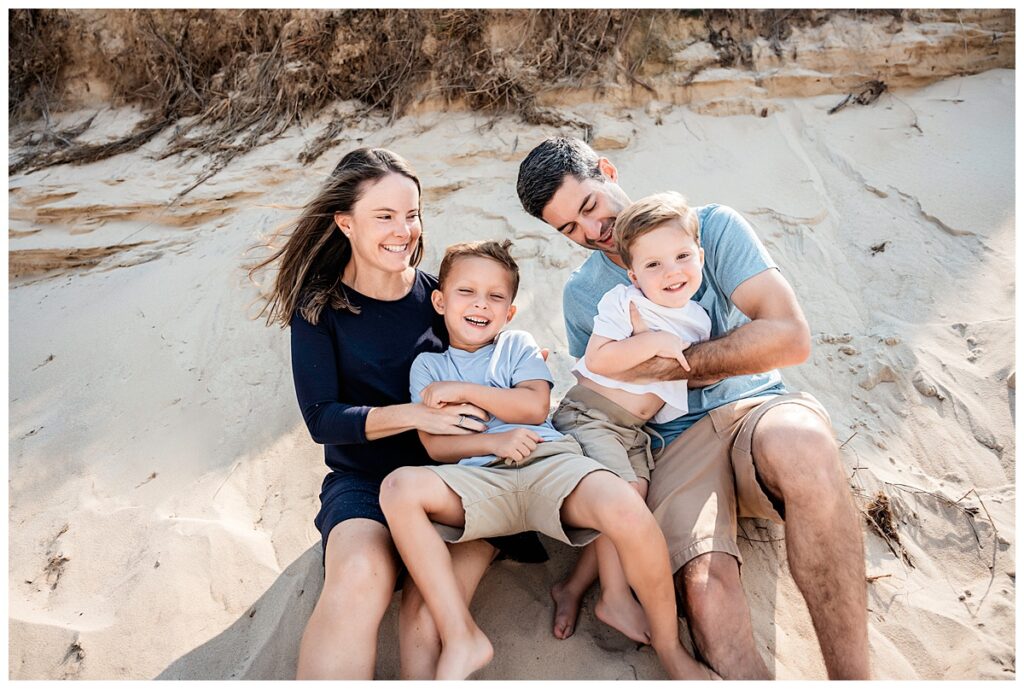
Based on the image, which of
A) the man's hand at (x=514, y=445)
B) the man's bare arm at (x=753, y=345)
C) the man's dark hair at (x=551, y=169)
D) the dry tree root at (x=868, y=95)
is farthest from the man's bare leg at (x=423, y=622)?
the dry tree root at (x=868, y=95)

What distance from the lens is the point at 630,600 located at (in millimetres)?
2207

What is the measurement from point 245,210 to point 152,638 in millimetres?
3153

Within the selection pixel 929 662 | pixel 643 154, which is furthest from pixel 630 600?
pixel 643 154

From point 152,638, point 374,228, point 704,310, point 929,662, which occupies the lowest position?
point 152,638

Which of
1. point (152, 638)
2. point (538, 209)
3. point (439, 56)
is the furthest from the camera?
point (439, 56)

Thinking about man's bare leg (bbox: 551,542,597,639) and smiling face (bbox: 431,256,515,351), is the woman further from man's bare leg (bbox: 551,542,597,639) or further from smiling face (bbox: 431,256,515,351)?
man's bare leg (bbox: 551,542,597,639)

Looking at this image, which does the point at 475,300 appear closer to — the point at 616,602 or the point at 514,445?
the point at 514,445

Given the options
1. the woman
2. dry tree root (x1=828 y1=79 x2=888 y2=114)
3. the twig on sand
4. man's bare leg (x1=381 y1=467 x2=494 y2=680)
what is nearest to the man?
man's bare leg (x1=381 y1=467 x2=494 y2=680)

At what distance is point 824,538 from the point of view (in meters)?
1.99

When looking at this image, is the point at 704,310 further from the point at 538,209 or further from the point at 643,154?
the point at 643,154

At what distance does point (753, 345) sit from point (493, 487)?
2.97 ft

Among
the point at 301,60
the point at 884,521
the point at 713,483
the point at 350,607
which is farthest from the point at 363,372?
the point at 301,60

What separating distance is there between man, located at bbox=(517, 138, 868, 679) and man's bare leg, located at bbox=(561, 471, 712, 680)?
93mm

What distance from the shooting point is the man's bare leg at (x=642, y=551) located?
6.39 feet
